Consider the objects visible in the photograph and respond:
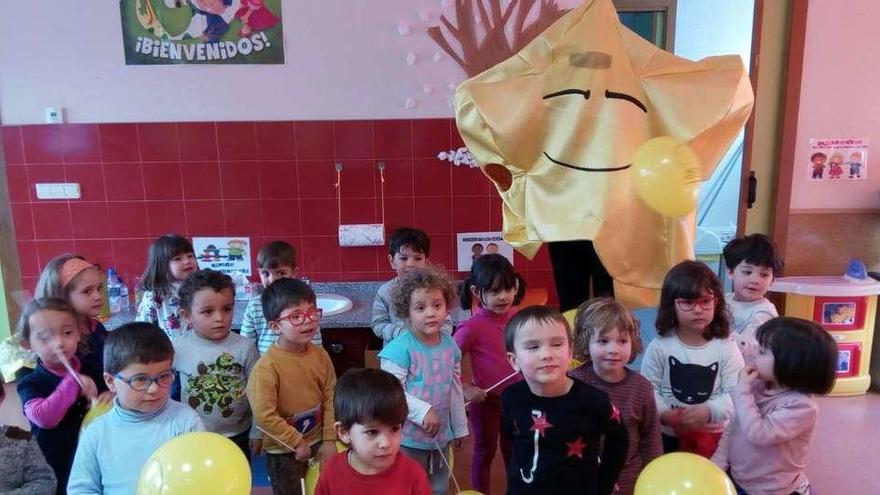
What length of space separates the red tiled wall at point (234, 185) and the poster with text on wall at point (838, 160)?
1.61m

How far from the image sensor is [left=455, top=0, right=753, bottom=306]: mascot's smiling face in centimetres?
162

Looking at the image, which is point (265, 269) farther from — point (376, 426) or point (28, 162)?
point (28, 162)

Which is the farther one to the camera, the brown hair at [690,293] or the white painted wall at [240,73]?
the white painted wall at [240,73]

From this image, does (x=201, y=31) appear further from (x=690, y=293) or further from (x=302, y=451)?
(x=690, y=293)

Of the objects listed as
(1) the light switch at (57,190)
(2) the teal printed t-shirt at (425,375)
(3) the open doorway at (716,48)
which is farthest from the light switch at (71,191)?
(3) the open doorway at (716,48)

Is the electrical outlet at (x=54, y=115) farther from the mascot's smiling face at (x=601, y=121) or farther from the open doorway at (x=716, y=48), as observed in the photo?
the open doorway at (x=716, y=48)

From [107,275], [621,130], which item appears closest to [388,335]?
[621,130]

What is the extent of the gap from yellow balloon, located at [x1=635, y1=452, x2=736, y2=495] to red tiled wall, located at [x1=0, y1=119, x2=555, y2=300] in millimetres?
2046

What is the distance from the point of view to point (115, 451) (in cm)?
150

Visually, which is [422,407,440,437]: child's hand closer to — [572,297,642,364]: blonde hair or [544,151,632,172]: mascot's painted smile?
[572,297,642,364]: blonde hair

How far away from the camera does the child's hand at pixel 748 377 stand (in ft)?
5.39

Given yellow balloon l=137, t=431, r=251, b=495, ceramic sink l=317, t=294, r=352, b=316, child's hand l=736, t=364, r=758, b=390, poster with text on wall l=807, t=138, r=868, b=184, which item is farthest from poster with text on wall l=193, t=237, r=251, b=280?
poster with text on wall l=807, t=138, r=868, b=184

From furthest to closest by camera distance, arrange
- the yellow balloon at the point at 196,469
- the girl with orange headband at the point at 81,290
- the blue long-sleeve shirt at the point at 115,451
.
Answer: the girl with orange headband at the point at 81,290 < the blue long-sleeve shirt at the point at 115,451 < the yellow balloon at the point at 196,469

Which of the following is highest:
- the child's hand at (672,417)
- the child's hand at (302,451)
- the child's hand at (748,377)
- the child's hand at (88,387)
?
the child's hand at (748,377)
